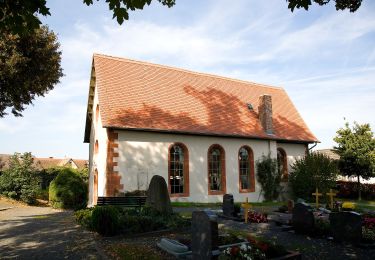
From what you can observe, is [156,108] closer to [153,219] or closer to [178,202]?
[178,202]

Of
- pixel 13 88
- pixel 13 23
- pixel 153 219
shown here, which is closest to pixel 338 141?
pixel 153 219

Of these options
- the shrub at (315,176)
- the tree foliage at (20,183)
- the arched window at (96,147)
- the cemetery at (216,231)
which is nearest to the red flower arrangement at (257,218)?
the cemetery at (216,231)

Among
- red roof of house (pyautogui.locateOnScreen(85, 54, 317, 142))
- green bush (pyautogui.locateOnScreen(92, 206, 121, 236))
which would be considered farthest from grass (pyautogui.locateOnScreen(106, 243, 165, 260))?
red roof of house (pyautogui.locateOnScreen(85, 54, 317, 142))

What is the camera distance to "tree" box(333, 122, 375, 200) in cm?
2522

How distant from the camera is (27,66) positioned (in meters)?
16.7

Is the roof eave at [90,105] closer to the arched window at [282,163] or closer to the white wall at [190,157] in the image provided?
the white wall at [190,157]

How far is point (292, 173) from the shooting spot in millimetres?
23031

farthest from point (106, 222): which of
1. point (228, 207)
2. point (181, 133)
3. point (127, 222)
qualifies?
point (181, 133)

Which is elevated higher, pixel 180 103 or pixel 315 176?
pixel 180 103

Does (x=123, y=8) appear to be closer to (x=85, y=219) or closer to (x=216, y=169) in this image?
(x=85, y=219)

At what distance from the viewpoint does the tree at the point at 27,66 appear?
1563cm

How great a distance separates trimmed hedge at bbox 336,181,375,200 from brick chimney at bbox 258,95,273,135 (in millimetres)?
9296

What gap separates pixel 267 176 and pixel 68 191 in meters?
14.2

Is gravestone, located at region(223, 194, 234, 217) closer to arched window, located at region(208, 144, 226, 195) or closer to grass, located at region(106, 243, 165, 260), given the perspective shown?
arched window, located at region(208, 144, 226, 195)
